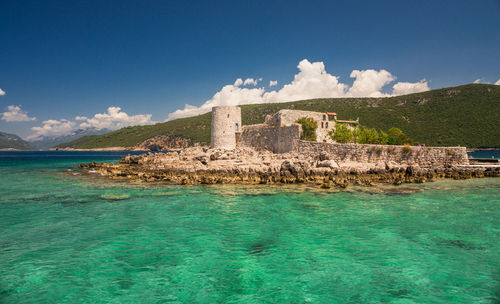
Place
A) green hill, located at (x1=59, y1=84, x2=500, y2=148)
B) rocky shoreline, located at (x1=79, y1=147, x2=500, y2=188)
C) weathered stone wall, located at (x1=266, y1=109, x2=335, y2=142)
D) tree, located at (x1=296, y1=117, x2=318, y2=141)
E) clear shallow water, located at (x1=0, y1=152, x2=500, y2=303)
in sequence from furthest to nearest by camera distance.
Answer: green hill, located at (x1=59, y1=84, x2=500, y2=148)
weathered stone wall, located at (x1=266, y1=109, x2=335, y2=142)
tree, located at (x1=296, y1=117, x2=318, y2=141)
rocky shoreline, located at (x1=79, y1=147, x2=500, y2=188)
clear shallow water, located at (x1=0, y1=152, x2=500, y2=303)

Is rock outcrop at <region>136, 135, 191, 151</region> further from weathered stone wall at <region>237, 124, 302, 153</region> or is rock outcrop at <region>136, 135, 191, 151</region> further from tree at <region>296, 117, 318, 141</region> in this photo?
tree at <region>296, 117, 318, 141</region>

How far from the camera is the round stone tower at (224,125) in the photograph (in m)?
29.2

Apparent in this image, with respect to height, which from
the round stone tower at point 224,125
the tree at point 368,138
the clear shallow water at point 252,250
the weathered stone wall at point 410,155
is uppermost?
the round stone tower at point 224,125

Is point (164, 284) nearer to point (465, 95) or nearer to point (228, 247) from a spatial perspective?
point (228, 247)

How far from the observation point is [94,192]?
15703mm

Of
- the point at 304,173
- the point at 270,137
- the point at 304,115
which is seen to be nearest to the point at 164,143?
the point at 270,137

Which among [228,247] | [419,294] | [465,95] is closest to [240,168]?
[228,247]

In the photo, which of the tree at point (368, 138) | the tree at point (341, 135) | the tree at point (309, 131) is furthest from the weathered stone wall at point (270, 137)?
the tree at point (368, 138)

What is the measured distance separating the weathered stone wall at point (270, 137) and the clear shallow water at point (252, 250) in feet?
48.8

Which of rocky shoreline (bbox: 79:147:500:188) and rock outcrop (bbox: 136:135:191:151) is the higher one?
rock outcrop (bbox: 136:135:191:151)

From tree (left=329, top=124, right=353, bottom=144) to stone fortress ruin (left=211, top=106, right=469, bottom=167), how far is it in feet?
1.91

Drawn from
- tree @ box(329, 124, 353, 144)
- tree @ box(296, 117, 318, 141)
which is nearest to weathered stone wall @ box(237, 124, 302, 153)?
tree @ box(296, 117, 318, 141)

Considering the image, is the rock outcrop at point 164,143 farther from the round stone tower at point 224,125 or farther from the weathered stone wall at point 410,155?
the weathered stone wall at point 410,155

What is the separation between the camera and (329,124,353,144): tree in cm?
2892
